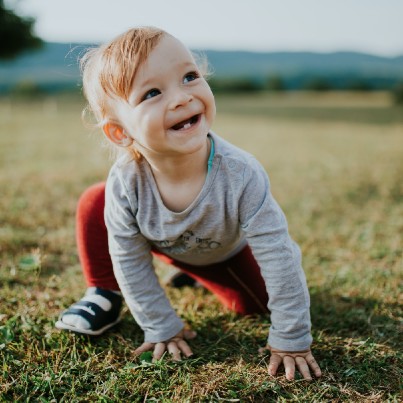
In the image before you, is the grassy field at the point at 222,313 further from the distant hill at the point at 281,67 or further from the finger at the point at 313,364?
the distant hill at the point at 281,67

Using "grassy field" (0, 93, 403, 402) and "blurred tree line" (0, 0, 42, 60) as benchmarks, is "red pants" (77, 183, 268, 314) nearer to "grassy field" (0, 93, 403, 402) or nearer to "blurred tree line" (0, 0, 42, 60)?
"grassy field" (0, 93, 403, 402)

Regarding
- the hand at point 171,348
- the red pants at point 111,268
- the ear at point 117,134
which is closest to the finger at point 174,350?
the hand at point 171,348

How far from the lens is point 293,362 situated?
5.64 feet

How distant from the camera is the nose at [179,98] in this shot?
162cm

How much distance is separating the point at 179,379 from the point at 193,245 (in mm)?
533

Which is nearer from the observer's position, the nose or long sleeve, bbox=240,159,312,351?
the nose

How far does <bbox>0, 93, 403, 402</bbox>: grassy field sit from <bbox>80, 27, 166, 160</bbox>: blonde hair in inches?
35.7

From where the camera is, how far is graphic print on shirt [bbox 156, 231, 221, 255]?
1913mm

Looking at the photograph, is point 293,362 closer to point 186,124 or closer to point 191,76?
point 186,124

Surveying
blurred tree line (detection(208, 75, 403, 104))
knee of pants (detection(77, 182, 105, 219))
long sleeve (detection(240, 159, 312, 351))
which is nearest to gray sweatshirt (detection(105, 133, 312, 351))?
long sleeve (detection(240, 159, 312, 351))

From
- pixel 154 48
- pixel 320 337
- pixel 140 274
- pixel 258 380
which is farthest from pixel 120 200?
pixel 320 337

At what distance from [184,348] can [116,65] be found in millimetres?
1086


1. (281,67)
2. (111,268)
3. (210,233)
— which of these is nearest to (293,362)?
(210,233)

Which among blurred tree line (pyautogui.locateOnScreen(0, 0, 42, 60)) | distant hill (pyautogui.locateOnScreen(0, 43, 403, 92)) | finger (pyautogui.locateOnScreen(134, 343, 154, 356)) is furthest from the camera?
distant hill (pyautogui.locateOnScreen(0, 43, 403, 92))
